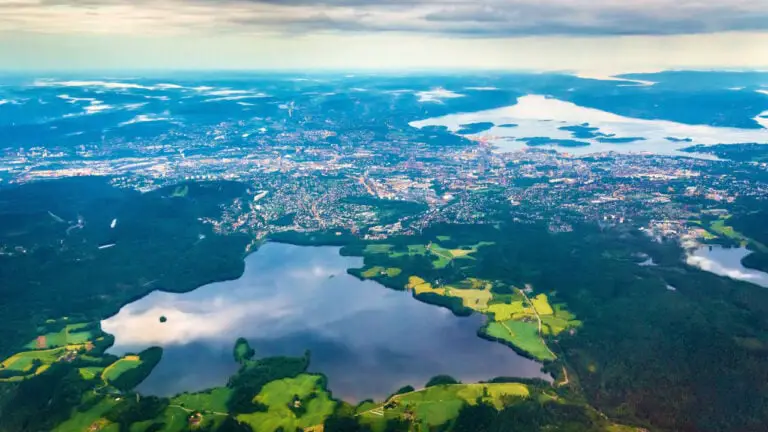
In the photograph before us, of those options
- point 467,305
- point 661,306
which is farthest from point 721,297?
point 467,305

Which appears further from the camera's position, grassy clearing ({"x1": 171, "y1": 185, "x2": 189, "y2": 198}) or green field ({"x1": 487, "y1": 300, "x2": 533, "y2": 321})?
grassy clearing ({"x1": 171, "y1": 185, "x2": 189, "y2": 198})

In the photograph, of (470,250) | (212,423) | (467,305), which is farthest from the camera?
(470,250)

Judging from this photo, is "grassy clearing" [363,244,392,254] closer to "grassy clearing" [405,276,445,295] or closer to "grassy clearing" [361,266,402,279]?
"grassy clearing" [361,266,402,279]

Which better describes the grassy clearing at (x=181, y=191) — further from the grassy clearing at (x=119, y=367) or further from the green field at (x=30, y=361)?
the grassy clearing at (x=119, y=367)

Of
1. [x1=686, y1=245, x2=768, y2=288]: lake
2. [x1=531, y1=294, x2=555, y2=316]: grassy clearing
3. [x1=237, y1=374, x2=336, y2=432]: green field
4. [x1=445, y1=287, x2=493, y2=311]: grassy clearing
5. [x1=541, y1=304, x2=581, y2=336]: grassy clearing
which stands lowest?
[x1=237, y1=374, x2=336, y2=432]: green field

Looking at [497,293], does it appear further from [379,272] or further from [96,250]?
[96,250]

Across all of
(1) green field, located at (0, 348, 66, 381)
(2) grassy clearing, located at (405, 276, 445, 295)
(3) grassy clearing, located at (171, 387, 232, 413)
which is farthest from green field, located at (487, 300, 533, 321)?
(1) green field, located at (0, 348, 66, 381)

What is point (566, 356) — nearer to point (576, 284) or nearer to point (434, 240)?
point (576, 284)
